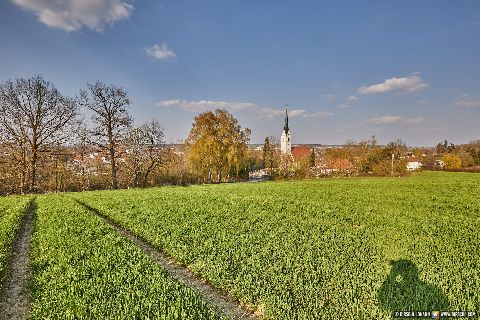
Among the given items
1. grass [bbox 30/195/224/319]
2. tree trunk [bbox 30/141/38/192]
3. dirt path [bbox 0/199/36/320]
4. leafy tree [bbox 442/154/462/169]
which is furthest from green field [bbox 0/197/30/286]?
leafy tree [bbox 442/154/462/169]

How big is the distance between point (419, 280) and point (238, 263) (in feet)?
17.6

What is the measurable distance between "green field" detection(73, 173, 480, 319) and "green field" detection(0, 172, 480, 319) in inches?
1.5

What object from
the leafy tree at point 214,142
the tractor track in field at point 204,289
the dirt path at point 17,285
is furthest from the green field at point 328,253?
the leafy tree at point 214,142

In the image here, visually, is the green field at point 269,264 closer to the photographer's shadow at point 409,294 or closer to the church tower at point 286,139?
the photographer's shadow at point 409,294

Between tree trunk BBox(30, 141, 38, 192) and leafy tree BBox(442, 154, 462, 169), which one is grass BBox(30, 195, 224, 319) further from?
leafy tree BBox(442, 154, 462, 169)

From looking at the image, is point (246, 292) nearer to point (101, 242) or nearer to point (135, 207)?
point (101, 242)

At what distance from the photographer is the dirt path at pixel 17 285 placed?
300 inches

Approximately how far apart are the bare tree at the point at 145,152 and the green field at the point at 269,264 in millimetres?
35189

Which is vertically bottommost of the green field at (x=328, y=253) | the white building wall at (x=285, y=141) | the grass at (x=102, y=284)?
the green field at (x=328, y=253)

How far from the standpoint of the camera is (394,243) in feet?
40.0

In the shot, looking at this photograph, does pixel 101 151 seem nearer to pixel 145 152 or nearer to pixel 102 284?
pixel 145 152

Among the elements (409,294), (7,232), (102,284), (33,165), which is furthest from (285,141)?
(102,284)

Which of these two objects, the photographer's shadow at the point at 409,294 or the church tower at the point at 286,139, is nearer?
the photographer's shadow at the point at 409,294

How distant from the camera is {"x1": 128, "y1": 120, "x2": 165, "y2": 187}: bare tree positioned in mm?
53344
